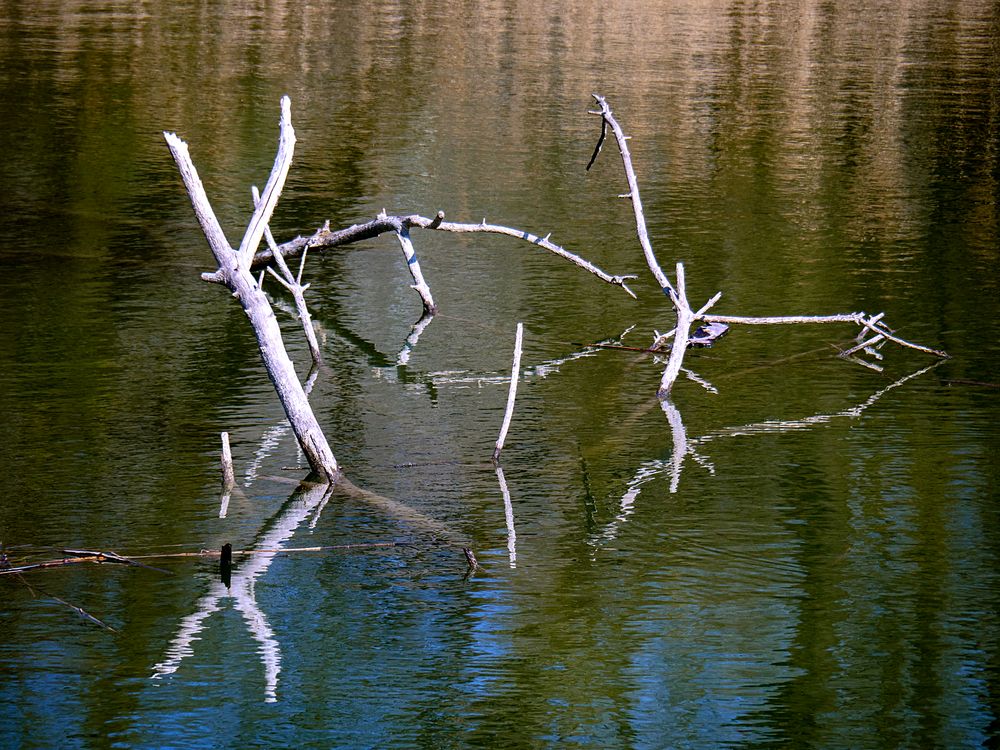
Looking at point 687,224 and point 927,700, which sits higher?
point 687,224

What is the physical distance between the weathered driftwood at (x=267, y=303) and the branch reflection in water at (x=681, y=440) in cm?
178

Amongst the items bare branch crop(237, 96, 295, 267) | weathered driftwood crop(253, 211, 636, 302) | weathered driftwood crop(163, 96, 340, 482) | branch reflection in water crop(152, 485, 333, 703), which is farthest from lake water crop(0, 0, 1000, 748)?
bare branch crop(237, 96, 295, 267)

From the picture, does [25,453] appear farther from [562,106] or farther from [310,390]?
[562,106]

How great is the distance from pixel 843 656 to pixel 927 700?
Answer: 48 cm

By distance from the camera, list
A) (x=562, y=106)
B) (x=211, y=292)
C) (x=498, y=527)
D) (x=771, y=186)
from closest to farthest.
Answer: (x=498, y=527)
(x=211, y=292)
(x=771, y=186)
(x=562, y=106)

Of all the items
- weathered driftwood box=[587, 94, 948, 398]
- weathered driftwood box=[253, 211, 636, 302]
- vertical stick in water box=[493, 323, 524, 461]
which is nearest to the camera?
vertical stick in water box=[493, 323, 524, 461]

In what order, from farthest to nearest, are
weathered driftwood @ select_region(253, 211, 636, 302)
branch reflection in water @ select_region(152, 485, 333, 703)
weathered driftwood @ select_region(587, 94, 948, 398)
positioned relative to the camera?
1. weathered driftwood @ select_region(253, 211, 636, 302)
2. weathered driftwood @ select_region(587, 94, 948, 398)
3. branch reflection in water @ select_region(152, 485, 333, 703)

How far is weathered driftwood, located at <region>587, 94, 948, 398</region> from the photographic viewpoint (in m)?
10.6

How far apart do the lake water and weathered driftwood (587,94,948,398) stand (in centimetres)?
20

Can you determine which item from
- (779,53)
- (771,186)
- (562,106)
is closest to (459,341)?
(771,186)

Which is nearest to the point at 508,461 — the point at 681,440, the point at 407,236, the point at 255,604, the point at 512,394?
the point at 512,394

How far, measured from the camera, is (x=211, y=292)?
13312 millimetres

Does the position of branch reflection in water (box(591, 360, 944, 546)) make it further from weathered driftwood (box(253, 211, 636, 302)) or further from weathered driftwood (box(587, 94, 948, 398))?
weathered driftwood (box(253, 211, 636, 302))

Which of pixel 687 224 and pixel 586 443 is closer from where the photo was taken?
A: pixel 586 443
